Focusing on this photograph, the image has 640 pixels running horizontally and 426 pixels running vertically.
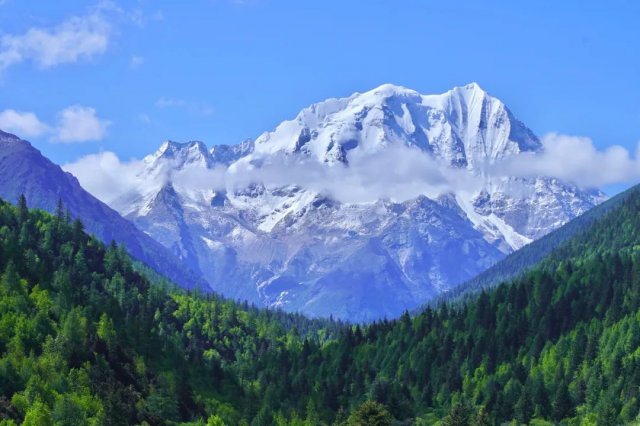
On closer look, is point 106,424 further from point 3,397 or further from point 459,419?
point 459,419

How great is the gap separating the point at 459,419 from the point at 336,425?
3357 cm

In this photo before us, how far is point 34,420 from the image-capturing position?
18025 cm

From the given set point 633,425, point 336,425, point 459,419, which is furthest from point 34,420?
point 633,425

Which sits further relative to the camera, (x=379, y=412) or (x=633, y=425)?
(x=633, y=425)

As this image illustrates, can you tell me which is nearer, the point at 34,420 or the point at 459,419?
the point at 459,419

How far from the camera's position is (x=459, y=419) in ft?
551

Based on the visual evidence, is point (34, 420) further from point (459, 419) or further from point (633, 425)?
point (633, 425)

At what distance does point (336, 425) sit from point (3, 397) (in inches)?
2384

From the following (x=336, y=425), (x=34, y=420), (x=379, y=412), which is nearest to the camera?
(x=379, y=412)

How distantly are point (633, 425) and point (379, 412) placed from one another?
59572 millimetres

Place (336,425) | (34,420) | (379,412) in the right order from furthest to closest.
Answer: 1. (336,425)
2. (34,420)
3. (379,412)

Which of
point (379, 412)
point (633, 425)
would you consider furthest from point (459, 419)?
point (633, 425)

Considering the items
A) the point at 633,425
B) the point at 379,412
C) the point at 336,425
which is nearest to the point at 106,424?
the point at 336,425

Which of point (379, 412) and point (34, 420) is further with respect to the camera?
point (34, 420)
